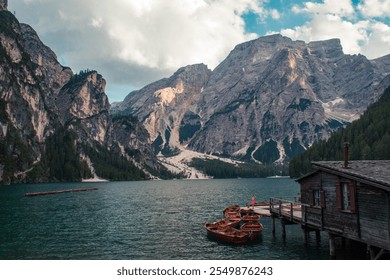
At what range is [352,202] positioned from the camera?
35875 mm

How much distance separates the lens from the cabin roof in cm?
3197

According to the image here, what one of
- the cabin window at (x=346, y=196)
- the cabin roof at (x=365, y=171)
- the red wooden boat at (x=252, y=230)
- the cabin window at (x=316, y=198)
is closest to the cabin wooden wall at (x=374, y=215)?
the cabin roof at (x=365, y=171)

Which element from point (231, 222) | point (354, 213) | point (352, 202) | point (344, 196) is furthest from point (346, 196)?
point (231, 222)

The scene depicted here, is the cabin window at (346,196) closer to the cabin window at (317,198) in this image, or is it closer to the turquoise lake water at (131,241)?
the cabin window at (317,198)

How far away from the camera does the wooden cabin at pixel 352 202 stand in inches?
1268

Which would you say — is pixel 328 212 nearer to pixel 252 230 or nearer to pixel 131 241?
pixel 252 230

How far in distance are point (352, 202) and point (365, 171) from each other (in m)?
3.32

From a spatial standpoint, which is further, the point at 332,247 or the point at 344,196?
the point at 332,247

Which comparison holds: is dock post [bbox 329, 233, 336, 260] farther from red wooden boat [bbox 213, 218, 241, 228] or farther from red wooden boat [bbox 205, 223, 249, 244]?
red wooden boat [bbox 213, 218, 241, 228]

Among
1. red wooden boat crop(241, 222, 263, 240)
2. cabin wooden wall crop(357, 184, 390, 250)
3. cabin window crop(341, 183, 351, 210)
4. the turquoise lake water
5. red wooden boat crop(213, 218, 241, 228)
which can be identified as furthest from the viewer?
red wooden boat crop(213, 218, 241, 228)

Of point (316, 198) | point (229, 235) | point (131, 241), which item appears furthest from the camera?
point (131, 241)

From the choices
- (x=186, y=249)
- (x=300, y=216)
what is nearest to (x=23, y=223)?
(x=186, y=249)

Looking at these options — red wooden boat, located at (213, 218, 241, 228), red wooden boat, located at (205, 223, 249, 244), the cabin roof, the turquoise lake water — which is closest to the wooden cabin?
the cabin roof

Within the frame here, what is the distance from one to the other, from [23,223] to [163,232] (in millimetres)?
29825
